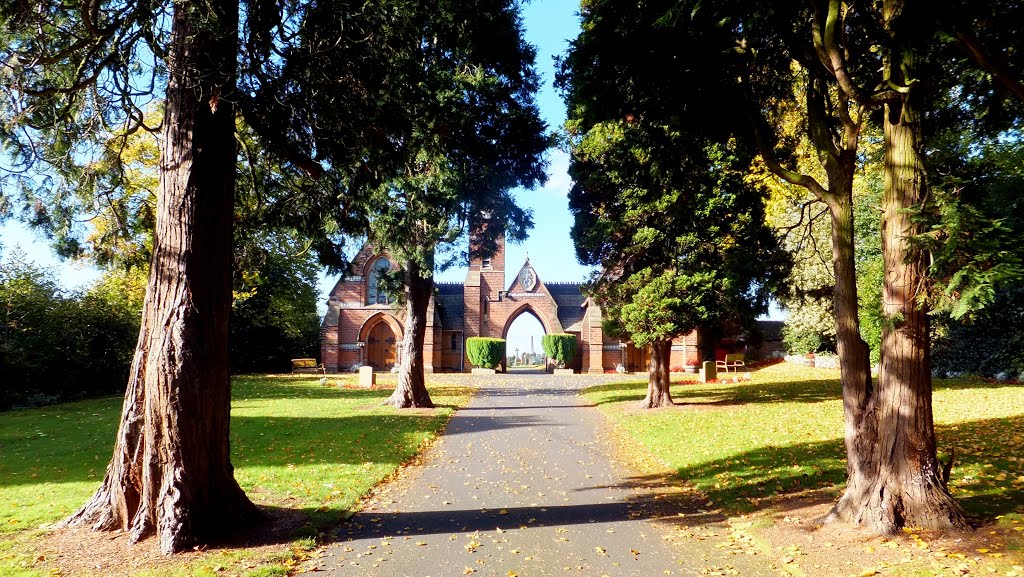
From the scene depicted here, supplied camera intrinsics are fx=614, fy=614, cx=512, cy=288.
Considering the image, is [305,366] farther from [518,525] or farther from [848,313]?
[848,313]

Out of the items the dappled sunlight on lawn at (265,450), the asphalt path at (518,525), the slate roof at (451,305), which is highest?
the slate roof at (451,305)

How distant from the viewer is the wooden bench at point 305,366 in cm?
3928

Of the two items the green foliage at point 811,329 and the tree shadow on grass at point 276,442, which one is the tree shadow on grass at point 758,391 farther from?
the tree shadow on grass at point 276,442

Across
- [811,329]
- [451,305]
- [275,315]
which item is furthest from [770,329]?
[275,315]

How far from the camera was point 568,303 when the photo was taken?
45406 mm

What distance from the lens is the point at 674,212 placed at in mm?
12586

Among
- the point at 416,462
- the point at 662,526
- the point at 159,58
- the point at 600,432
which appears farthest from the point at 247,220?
the point at 600,432

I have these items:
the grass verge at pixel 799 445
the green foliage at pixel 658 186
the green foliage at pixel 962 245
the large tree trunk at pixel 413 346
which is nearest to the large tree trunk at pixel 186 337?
the green foliage at pixel 658 186

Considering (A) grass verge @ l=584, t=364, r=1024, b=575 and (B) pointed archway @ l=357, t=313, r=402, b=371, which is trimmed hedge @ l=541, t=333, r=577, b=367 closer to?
(B) pointed archway @ l=357, t=313, r=402, b=371

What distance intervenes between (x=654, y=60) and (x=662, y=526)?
5411mm

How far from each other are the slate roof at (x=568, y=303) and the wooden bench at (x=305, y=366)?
54.7 feet

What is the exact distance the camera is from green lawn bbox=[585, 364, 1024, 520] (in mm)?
7723

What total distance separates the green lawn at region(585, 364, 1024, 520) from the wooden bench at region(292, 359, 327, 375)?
80.0ft

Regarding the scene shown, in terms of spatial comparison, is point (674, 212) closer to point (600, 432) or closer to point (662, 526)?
point (600, 432)
